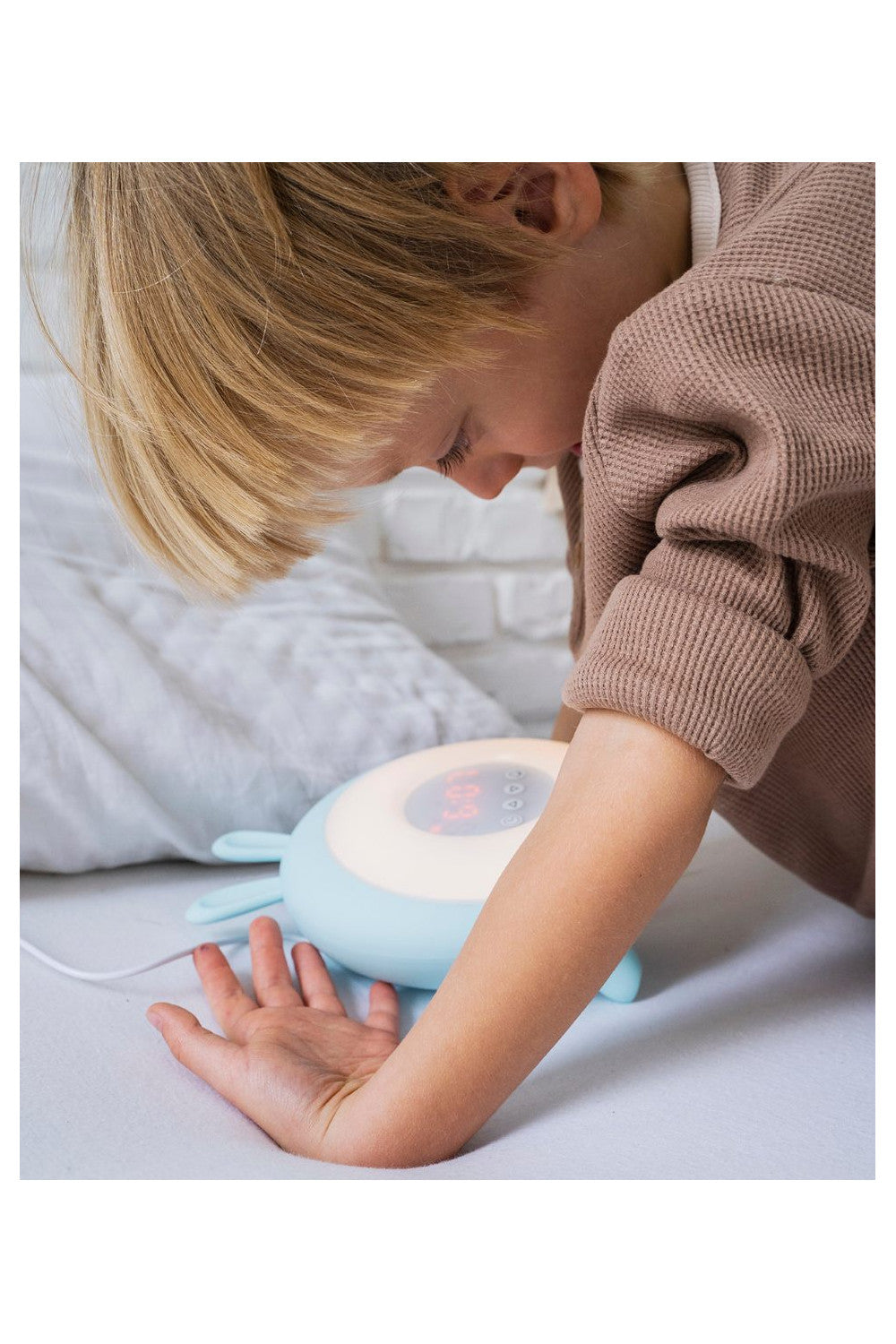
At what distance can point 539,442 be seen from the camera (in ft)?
1.91

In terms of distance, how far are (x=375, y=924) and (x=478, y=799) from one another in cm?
10

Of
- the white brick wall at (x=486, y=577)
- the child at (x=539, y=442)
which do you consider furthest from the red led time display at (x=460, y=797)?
the white brick wall at (x=486, y=577)

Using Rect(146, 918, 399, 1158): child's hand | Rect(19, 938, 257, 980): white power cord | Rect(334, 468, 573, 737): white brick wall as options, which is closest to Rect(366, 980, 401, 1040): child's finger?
Rect(146, 918, 399, 1158): child's hand

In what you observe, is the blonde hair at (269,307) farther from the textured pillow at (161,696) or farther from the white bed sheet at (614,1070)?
the white bed sheet at (614,1070)

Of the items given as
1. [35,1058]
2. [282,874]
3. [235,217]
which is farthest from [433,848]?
[235,217]

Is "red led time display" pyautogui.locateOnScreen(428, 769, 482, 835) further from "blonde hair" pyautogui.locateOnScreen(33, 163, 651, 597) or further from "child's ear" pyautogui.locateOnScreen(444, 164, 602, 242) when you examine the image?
"child's ear" pyautogui.locateOnScreen(444, 164, 602, 242)

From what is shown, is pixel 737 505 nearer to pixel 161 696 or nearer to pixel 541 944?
pixel 541 944

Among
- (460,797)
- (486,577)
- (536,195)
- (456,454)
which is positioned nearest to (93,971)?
(460,797)

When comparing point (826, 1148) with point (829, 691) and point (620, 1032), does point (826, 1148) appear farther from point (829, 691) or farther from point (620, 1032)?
point (829, 691)

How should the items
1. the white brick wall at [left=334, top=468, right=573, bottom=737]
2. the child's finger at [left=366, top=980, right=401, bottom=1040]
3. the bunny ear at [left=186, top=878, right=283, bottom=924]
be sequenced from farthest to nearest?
1. the white brick wall at [left=334, top=468, right=573, bottom=737]
2. the bunny ear at [left=186, top=878, right=283, bottom=924]
3. the child's finger at [left=366, top=980, right=401, bottom=1040]

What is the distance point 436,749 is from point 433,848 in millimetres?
128

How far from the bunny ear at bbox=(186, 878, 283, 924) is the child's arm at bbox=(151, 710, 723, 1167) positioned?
21cm

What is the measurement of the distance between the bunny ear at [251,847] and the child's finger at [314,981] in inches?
4.4

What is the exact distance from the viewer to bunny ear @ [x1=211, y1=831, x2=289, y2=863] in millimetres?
679
